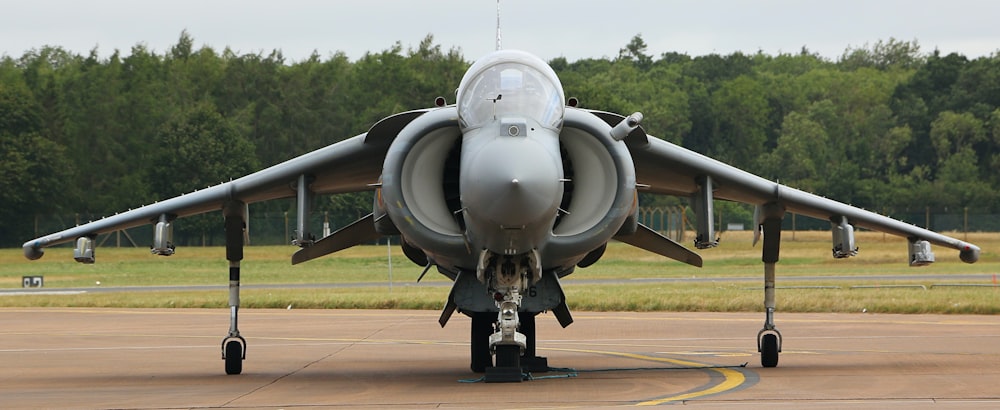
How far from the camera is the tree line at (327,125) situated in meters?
79.6

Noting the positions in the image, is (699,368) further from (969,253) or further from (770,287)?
(969,253)

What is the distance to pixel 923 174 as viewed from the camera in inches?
3804

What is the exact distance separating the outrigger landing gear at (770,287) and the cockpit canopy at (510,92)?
4.26 metres

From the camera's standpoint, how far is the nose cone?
13.8 m

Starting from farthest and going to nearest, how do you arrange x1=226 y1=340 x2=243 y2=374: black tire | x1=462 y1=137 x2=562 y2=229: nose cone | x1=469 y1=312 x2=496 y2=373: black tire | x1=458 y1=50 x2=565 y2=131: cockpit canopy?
x1=226 y1=340 x2=243 y2=374: black tire → x1=469 y1=312 x2=496 y2=373: black tire → x1=458 y1=50 x2=565 y2=131: cockpit canopy → x1=462 y1=137 x2=562 y2=229: nose cone

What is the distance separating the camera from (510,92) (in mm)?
15016

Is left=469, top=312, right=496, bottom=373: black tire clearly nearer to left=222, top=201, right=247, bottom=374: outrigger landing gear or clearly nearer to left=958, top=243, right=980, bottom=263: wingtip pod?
left=222, top=201, right=247, bottom=374: outrigger landing gear

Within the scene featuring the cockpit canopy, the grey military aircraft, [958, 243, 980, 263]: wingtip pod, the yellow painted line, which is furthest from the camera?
[958, 243, 980, 263]: wingtip pod

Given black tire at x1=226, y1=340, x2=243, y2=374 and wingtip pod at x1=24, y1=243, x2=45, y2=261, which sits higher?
wingtip pod at x1=24, y1=243, x2=45, y2=261

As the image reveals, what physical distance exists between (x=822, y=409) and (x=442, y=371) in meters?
6.78

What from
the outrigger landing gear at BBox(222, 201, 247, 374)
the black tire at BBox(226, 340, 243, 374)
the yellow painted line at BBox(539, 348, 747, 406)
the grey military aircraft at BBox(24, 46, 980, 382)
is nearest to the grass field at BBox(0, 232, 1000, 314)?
the yellow painted line at BBox(539, 348, 747, 406)

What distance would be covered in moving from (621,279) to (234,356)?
96.5ft

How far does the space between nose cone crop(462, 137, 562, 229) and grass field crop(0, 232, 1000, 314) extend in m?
18.0

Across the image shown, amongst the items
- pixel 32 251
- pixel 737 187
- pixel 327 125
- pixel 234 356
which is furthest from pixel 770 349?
pixel 327 125
